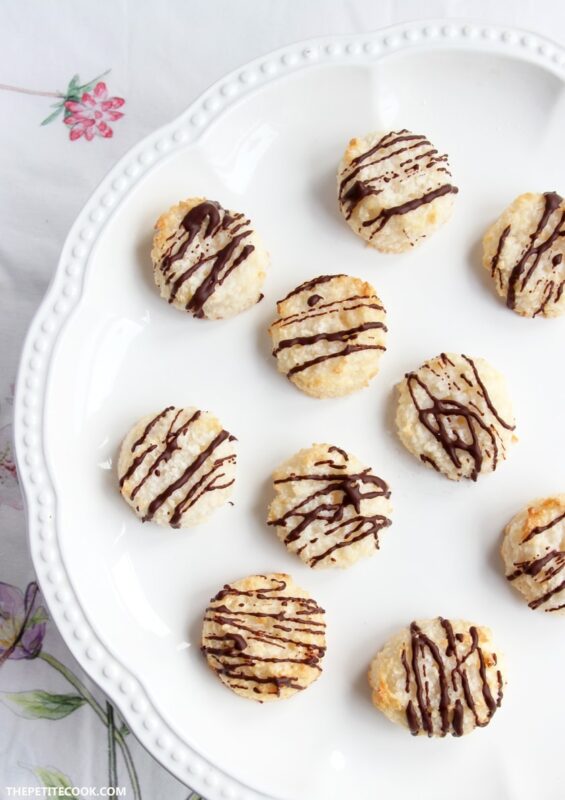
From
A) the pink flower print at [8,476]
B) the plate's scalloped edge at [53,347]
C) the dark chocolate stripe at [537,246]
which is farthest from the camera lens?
the pink flower print at [8,476]

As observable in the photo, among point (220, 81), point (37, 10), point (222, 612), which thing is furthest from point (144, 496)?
point (37, 10)

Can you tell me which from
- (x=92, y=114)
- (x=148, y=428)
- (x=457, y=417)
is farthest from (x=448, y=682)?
(x=92, y=114)

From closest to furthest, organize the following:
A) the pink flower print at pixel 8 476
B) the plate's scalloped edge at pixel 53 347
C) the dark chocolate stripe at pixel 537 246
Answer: the plate's scalloped edge at pixel 53 347
the dark chocolate stripe at pixel 537 246
the pink flower print at pixel 8 476

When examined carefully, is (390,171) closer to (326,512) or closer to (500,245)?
(500,245)

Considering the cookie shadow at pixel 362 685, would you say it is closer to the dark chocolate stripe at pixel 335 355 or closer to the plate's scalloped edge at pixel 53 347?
the plate's scalloped edge at pixel 53 347

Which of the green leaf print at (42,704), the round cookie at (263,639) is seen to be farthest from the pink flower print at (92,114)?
the green leaf print at (42,704)

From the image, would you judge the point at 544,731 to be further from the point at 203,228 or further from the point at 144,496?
the point at 203,228
